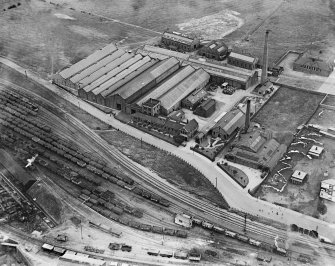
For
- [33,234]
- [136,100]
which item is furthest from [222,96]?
[33,234]

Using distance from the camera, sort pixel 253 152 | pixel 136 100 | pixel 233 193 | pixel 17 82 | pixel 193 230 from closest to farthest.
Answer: pixel 193 230 < pixel 233 193 < pixel 253 152 < pixel 136 100 < pixel 17 82

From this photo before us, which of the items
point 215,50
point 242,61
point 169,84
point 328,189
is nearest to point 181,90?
point 169,84

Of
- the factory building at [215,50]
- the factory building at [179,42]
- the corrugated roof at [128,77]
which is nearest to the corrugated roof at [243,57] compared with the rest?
the factory building at [215,50]

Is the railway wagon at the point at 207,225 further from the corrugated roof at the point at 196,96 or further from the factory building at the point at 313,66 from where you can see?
the factory building at the point at 313,66

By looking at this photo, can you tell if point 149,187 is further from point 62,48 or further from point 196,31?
point 196,31

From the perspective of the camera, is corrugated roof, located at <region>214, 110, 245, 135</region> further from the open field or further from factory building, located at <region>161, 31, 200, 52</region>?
factory building, located at <region>161, 31, 200, 52</region>
